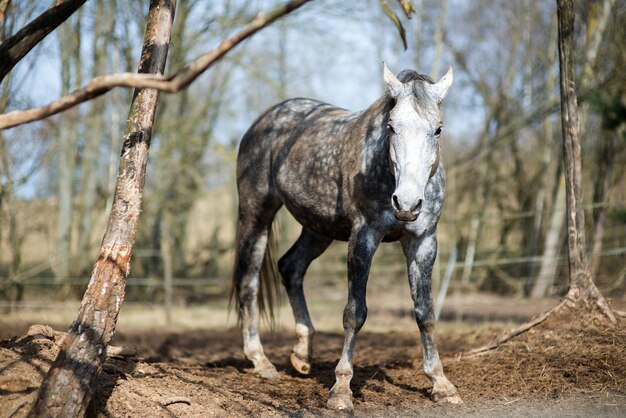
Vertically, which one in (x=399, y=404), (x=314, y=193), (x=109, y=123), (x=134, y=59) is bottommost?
(x=399, y=404)

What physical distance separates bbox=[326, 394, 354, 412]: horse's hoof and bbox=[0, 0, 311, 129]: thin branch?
259 centimetres

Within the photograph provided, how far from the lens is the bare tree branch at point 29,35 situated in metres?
3.17

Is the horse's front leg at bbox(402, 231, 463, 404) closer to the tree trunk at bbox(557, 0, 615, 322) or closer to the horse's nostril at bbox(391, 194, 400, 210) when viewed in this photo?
the horse's nostril at bbox(391, 194, 400, 210)

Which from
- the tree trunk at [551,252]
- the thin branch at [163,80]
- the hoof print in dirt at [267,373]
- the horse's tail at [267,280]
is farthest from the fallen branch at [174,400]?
the tree trunk at [551,252]

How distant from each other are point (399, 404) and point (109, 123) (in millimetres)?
Answer: 10923

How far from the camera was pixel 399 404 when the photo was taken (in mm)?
4324

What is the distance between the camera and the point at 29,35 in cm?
325

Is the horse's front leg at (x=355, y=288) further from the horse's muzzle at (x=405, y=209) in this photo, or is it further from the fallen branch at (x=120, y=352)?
the fallen branch at (x=120, y=352)

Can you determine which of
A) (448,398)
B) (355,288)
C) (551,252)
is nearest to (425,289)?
(355,288)

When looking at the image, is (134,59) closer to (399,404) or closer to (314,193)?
(314,193)

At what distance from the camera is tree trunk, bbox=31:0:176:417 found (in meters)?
3.22

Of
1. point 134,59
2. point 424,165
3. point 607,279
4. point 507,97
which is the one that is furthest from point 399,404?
point 507,97

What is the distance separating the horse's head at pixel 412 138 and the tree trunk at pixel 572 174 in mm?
1738

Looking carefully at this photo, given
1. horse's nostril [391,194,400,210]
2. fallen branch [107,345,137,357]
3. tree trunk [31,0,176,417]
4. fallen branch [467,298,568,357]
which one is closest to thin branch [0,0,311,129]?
tree trunk [31,0,176,417]
